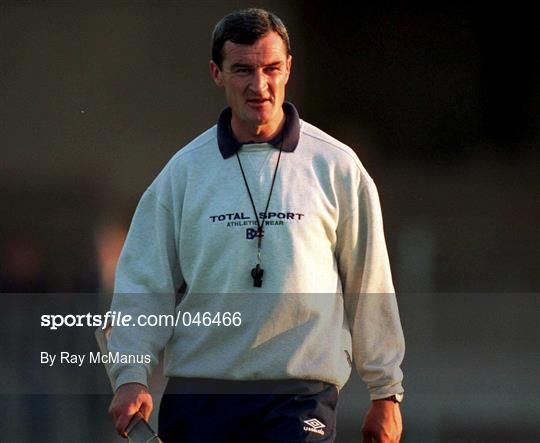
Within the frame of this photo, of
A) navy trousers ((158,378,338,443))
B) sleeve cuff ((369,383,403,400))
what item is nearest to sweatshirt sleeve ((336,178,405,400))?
sleeve cuff ((369,383,403,400))

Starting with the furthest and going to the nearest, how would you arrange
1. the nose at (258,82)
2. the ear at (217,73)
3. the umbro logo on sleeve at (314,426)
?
the ear at (217,73), the nose at (258,82), the umbro logo on sleeve at (314,426)

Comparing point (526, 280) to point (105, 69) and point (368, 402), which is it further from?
point (105, 69)

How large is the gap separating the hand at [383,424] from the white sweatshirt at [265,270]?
0.04m

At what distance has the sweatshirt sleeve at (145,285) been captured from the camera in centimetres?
377

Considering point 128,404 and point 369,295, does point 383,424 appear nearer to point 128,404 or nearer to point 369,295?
point 369,295

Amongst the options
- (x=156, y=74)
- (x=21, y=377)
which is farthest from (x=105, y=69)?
(x=21, y=377)

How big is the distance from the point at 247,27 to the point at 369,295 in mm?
796

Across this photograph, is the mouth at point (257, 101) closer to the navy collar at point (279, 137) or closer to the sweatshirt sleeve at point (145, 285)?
the navy collar at point (279, 137)

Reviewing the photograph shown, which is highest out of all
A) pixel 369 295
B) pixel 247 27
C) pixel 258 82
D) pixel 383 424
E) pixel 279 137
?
pixel 247 27

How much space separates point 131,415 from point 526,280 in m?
4.10

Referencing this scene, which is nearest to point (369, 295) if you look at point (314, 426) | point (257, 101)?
point (314, 426)

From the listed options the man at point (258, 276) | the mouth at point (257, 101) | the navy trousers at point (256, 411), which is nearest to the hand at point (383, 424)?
the man at point (258, 276)

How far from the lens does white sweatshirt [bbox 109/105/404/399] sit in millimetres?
3650

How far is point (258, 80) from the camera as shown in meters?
3.72
